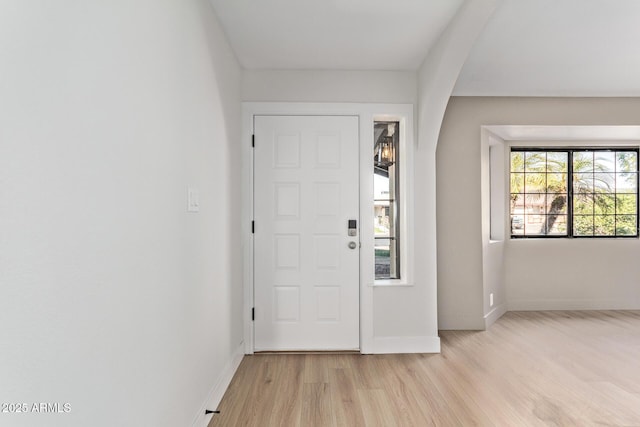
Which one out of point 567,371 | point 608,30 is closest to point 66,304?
point 567,371

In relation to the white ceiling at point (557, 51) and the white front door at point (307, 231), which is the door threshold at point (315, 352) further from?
the white ceiling at point (557, 51)

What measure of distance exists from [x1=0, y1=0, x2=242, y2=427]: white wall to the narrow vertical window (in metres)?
1.74

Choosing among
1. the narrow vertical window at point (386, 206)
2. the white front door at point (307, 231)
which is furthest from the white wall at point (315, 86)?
the narrow vertical window at point (386, 206)

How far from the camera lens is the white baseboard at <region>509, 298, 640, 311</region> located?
499cm

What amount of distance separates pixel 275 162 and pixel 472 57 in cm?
182

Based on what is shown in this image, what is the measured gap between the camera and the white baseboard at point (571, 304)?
4988 millimetres

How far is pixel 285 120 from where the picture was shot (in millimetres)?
3564

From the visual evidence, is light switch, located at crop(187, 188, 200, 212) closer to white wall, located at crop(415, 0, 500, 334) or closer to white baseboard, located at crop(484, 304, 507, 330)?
white wall, located at crop(415, 0, 500, 334)

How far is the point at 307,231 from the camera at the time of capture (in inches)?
140

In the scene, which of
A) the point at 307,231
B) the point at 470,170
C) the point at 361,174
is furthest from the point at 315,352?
the point at 470,170

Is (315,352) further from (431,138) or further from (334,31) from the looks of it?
(334,31)

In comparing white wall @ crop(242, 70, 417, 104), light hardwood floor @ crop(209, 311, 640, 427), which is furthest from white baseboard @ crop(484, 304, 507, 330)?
white wall @ crop(242, 70, 417, 104)

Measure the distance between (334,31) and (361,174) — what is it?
117 cm

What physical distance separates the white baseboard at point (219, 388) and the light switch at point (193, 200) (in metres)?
1.07
